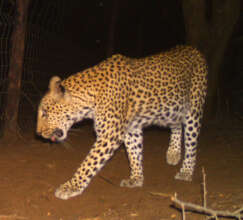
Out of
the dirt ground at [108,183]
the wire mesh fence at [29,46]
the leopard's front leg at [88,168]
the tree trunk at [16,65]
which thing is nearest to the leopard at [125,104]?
the leopard's front leg at [88,168]

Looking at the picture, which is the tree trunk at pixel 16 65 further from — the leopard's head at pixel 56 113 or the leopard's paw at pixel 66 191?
the leopard's paw at pixel 66 191

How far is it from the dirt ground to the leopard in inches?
10.4

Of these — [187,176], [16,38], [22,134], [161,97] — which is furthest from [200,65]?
[22,134]

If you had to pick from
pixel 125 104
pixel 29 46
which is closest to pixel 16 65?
pixel 125 104

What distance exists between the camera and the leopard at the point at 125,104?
4.80m

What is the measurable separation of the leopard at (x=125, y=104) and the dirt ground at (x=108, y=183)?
10.4 inches

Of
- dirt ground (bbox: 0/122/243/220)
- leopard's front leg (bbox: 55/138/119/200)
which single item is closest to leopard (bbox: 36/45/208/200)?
leopard's front leg (bbox: 55/138/119/200)

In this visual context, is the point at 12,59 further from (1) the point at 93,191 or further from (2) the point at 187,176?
(2) the point at 187,176

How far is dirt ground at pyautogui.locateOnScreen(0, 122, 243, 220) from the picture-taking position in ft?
13.9

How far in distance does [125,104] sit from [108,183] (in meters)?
1.11

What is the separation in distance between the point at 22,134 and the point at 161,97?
3.25 m

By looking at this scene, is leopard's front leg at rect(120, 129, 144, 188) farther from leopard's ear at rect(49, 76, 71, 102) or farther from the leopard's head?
leopard's ear at rect(49, 76, 71, 102)

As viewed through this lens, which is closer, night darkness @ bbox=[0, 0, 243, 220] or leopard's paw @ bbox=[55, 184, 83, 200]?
night darkness @ bbox=[0, 0, 243, 220]

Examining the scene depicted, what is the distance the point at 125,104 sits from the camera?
505cm
